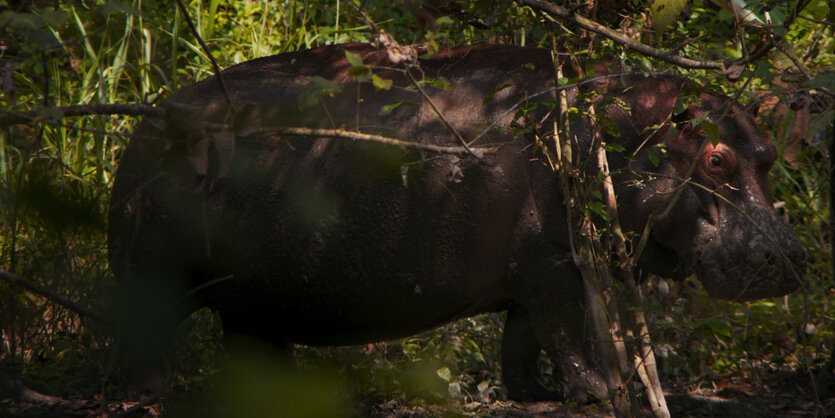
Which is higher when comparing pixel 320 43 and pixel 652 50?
pixel 652 50

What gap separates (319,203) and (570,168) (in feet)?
3.57

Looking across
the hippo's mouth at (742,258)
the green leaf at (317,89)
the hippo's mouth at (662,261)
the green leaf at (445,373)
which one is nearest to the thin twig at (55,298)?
the green leaf at (317,89)

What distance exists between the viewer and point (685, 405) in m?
3.91

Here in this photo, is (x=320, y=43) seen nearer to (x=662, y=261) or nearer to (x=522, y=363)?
(x=522, y=363)

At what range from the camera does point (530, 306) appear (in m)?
3.71

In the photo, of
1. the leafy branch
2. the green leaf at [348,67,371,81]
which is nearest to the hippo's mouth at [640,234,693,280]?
the leafy branch

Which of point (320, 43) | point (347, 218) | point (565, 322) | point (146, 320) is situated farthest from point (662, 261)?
point (320, 43)

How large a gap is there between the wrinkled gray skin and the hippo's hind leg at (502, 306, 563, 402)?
0.46 metres

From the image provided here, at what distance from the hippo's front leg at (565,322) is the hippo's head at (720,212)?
381 mm

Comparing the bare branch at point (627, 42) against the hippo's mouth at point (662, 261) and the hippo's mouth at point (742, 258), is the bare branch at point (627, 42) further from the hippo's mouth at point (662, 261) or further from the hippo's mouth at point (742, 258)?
the hippo's mouth at point (662, 261)

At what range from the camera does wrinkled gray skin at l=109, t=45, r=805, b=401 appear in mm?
3566

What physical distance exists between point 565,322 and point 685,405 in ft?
2.51

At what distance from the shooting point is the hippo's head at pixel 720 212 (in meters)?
3.70

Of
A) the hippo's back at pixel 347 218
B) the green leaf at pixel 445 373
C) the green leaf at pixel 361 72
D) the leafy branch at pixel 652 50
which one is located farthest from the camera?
Result: the green leaf at pixel 445 373
